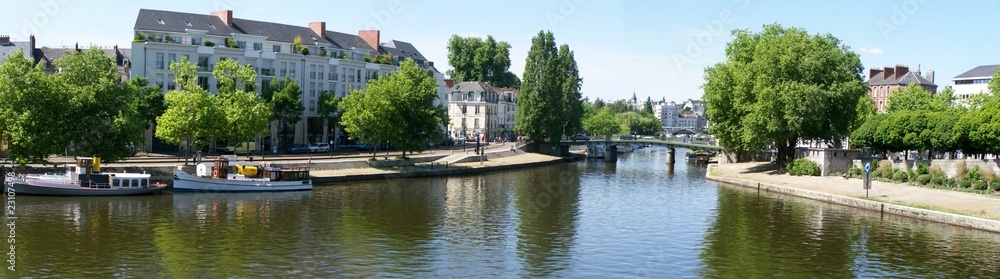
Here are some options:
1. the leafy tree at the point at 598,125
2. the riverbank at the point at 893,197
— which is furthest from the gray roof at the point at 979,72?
the leafy tree at the point at 598,125

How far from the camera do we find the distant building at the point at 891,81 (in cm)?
13612

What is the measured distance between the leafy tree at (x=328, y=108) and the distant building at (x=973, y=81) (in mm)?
90007

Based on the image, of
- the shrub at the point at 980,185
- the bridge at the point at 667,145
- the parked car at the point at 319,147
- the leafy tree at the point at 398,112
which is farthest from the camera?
the bridge at the point at 667,145

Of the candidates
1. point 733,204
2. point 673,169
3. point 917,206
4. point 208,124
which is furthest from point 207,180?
point 673,169

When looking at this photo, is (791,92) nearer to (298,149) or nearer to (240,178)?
(240,178)

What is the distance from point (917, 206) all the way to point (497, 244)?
29555 millimetres

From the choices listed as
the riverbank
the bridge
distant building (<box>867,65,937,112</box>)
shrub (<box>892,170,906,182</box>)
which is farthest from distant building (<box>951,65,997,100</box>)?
shrub (<box>892,170,906,182</box>)

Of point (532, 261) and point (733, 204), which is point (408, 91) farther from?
point (532, 261)

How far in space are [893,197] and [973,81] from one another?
83.6m

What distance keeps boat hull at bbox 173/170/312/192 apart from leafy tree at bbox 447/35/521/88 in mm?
103312

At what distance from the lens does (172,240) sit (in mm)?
42125

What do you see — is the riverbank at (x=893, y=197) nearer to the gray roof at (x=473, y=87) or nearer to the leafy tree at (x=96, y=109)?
the leafy tree at (x=96, y=109)

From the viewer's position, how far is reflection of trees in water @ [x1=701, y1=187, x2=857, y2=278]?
3844cm

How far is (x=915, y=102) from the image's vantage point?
100m
